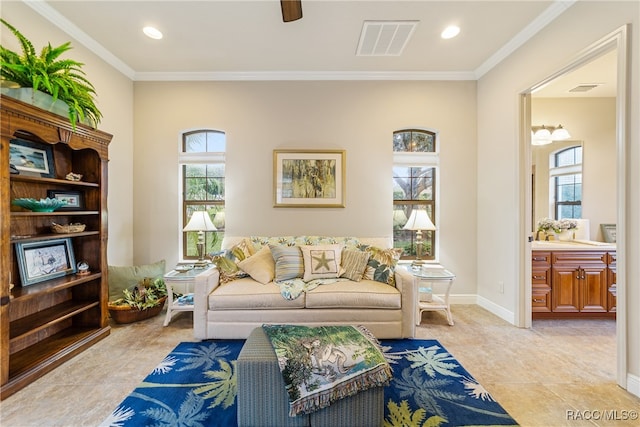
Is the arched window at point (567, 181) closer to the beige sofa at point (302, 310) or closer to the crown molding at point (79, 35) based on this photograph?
the beige sofa at point (302, 310)

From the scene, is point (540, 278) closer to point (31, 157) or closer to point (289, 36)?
point (289, 36)

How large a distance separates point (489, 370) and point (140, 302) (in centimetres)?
354

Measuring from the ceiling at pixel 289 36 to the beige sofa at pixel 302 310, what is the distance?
2.51 meters

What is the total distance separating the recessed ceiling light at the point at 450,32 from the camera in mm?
2752

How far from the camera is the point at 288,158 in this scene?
12.0 ft

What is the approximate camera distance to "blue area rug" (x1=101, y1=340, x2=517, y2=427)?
1.66 m

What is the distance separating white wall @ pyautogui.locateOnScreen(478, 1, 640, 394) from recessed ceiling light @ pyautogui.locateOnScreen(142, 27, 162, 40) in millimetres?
3852

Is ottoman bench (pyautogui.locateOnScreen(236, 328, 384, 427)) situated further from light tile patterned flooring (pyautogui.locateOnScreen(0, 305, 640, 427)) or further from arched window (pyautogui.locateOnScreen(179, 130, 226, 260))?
arched window (pyautogui.locateOnScreen(179, 130, 226, 260))

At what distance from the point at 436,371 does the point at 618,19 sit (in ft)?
9.77

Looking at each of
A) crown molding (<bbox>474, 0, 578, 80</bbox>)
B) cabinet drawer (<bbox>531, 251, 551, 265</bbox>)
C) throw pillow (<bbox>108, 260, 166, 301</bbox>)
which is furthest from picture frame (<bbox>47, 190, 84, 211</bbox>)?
cabinet drawer (<bbox>531, 251, 551, 265</bbox>)

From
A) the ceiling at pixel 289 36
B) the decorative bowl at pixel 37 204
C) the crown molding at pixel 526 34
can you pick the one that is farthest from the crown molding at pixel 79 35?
the crown molding at pixel 526 34

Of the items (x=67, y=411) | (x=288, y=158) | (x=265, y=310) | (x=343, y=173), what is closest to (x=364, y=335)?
(x=265, y=310)

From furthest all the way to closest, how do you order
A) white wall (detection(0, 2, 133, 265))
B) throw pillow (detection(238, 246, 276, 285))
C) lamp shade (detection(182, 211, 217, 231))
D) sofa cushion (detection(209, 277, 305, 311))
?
1. lamp shade (detection(182, 211, 217, 231))
2. white wall (detection(0, 2, 133, 265))
3. throw pillow (detection(238, 246, 276, 285))
4. sofa cushion (detection(209, 277, 305, 311))

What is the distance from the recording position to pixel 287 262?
2.97 metres
